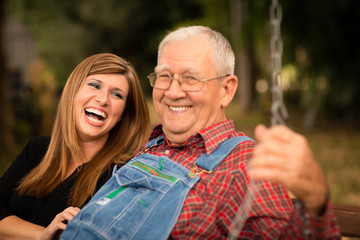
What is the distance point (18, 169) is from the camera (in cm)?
263

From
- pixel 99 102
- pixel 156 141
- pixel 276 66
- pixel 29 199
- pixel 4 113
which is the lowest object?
pixel 4 113

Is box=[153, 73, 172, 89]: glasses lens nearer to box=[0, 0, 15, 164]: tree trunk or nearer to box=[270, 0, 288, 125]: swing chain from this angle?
box=[270, 0, 288, 125]: swing chain

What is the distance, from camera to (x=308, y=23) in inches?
384

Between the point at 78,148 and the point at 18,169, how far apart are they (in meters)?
0.44

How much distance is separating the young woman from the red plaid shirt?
2.27 ft

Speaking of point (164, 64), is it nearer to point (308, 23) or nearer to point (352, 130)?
point (308, 23)

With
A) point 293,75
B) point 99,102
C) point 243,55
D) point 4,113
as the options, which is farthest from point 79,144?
point 243,55

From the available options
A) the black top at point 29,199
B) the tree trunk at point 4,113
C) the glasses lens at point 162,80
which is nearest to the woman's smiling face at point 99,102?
the black top at point 29,199

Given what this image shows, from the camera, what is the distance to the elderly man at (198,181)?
1503 millimetres

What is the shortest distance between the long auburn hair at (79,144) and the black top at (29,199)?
1.7 inches

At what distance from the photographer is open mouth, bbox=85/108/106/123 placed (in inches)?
100

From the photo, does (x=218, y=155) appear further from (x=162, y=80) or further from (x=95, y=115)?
(x=95, y=115)

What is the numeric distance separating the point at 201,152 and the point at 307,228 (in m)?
0.80

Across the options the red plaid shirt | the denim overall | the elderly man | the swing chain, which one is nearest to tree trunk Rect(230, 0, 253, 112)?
the elderly man
